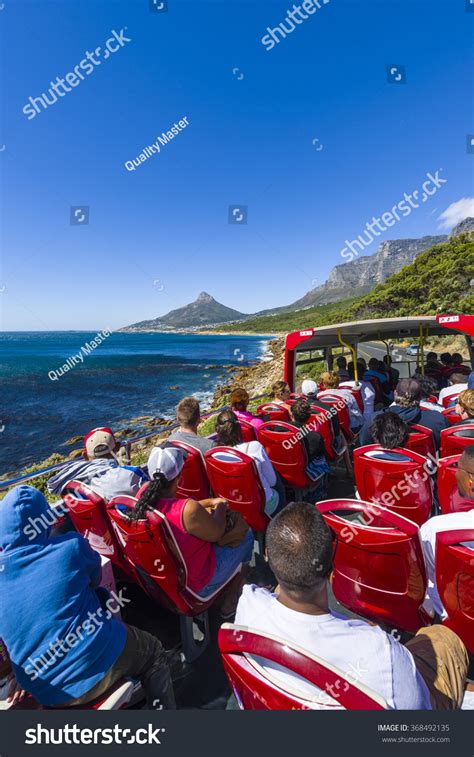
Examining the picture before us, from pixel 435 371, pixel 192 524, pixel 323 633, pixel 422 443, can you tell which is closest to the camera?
pixel 323 633

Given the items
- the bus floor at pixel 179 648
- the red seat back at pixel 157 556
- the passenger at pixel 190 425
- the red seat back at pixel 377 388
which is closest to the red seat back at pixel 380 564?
the bus floor at pixel 179 648

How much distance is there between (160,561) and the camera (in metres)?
2.26

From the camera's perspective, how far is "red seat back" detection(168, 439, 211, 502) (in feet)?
12.9

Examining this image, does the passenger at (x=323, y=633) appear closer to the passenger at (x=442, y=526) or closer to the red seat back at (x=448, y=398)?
the passenger at (x=442, y=526)

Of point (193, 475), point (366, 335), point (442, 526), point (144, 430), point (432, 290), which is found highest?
point (432, 290)

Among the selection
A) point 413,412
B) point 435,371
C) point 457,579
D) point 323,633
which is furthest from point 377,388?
point 323,633

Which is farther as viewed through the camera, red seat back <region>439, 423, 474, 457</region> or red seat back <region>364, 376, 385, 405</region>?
Answer: red seat back <region>364, 376, 385, 405</region>

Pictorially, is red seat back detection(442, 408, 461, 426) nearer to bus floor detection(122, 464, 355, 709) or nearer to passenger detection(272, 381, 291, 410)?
passenger detection(272, 381, 291, 410)

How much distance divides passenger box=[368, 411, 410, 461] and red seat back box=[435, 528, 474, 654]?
4.08 ft

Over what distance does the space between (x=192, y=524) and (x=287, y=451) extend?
2.13 m

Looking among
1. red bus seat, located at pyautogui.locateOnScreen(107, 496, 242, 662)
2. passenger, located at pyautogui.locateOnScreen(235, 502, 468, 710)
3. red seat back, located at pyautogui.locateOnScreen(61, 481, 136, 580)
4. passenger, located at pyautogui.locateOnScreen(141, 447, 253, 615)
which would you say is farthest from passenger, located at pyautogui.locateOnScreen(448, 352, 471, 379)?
red seat back, located at pyautogui.locateOnScreen(61, 481, 136, 580)

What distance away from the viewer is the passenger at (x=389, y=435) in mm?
3082

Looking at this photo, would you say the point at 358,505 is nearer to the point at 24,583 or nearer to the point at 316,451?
the point at 24,583

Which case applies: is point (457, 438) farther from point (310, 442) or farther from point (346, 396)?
point (346, 396)
